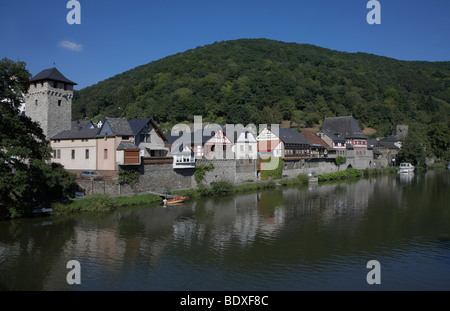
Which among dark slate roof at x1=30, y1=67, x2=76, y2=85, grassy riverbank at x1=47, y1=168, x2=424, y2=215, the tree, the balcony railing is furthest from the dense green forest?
the tree

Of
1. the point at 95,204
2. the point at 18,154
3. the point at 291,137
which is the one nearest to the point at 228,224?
the point at 95,204

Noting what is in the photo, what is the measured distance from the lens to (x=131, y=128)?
3453 cm

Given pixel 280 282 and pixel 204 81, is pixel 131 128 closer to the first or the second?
pixel 280 282

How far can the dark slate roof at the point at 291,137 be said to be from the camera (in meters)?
47.6

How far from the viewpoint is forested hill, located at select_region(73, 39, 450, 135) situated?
9038cm

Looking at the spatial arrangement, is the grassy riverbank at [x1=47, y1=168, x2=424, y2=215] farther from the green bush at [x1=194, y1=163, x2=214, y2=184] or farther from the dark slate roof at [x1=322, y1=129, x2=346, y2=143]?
the dark slate roof at [x1=322, y1=129, x2=346, y2=143]

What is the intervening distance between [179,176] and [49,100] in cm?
1605

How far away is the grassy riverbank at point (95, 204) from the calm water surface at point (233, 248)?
0.93 meters

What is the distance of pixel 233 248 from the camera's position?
58.4ft

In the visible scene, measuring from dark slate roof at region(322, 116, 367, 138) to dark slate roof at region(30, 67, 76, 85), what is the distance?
4430 cm

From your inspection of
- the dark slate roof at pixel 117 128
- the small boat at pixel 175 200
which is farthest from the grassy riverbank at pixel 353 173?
the dark slate roof at pixel 117 128

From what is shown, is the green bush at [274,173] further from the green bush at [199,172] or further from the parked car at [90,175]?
the parked car at [90,175]

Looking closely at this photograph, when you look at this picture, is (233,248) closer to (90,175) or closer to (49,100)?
(90,175)
